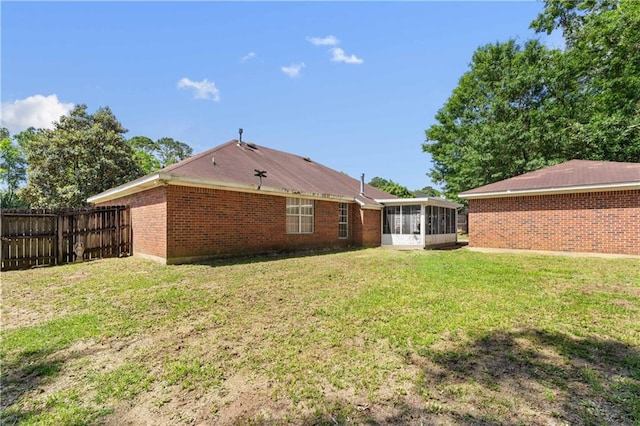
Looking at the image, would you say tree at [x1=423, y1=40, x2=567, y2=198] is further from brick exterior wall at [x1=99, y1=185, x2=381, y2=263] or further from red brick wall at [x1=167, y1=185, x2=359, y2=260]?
brick exterior wall at [x1=99, y1=185, x2=381, y2=263]

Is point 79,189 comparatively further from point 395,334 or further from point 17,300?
point 395,334

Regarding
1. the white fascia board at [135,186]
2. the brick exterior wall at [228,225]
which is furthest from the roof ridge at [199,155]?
the brick exterior wall at [228,225]

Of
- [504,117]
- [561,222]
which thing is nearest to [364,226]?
[561,222]

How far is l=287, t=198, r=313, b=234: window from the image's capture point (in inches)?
492

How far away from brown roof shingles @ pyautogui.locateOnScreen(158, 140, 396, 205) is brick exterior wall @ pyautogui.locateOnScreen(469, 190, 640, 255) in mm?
5662

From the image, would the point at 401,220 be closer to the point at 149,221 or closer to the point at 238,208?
the point at 238,208

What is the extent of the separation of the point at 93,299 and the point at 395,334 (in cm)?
530

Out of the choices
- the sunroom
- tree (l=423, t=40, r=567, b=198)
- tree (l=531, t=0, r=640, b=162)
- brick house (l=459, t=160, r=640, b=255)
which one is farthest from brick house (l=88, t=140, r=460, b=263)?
tree (l=531, t=0, r=640, b=162)

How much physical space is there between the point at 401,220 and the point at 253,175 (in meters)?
8.58

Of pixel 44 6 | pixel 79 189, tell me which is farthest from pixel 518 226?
pixel 79 189

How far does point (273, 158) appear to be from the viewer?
15.9 meters

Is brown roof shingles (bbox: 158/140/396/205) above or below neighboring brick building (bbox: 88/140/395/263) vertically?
above

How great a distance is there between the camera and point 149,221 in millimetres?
9500

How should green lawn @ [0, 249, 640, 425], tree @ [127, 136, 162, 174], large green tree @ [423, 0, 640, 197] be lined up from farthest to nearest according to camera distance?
1. tree @ [127, 136, 162, 174]
2. large green tree @ [423, 0, 640, 197]
3. green lawn @ [0, 249, 640, 425]
